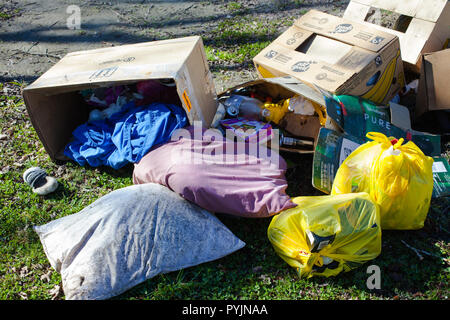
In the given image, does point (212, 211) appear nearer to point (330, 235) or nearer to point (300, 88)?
point (330, 235)

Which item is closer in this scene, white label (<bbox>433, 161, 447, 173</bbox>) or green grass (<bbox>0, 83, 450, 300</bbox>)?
Answer: green grass (<bbox>0, 83, 450, 300</bbox>)

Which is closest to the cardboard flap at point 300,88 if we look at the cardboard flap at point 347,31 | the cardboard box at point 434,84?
the cardboard flap at point 347,31

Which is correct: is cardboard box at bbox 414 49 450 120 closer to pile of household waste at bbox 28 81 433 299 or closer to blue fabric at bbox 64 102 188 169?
pile of household waste at bbox 28 81 433 299

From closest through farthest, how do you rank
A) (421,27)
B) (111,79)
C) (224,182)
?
(224,182)
(111,79)
(421,27)

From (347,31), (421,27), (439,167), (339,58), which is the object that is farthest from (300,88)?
(421,27)

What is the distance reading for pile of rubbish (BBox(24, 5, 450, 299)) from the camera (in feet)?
6.77

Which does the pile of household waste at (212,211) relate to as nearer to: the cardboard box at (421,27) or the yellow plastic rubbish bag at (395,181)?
the yellow plastic rubbish bag at (395,181)

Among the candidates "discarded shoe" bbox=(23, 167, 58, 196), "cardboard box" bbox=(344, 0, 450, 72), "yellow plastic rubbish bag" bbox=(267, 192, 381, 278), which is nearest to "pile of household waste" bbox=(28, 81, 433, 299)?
"yellow plastic rubbish bag" bbox=(267, 192, 381, 278)

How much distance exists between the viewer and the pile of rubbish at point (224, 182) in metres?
2.06

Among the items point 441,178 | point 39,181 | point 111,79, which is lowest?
A: point 441,178

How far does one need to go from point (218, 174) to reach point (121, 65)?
3.60 feet

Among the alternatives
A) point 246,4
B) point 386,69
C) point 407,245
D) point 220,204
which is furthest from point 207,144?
point 246,4

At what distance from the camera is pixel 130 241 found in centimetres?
212

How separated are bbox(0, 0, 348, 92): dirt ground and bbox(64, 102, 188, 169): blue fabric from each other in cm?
177
